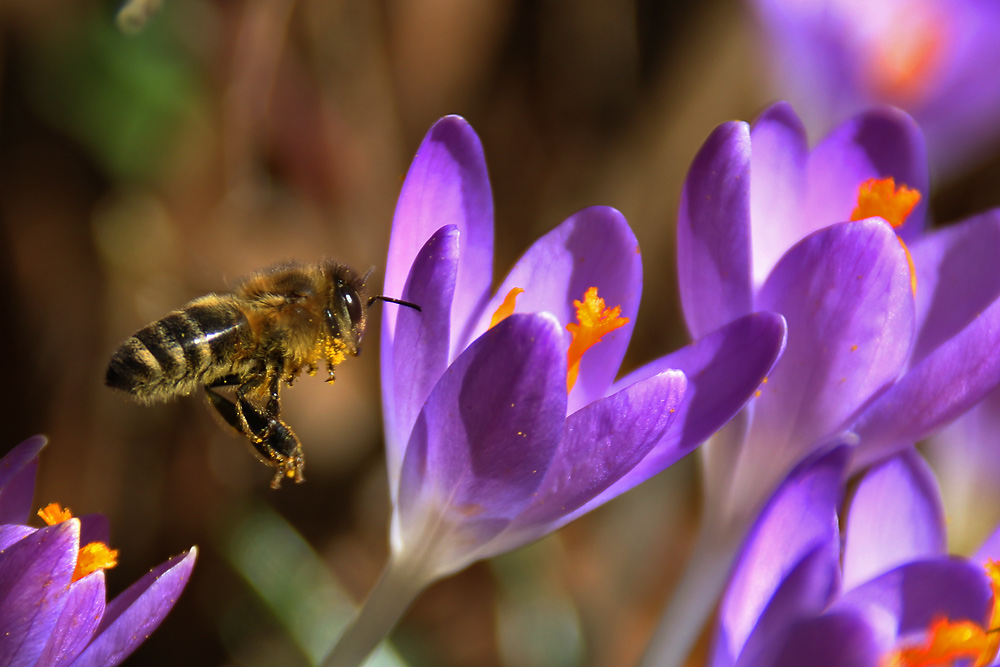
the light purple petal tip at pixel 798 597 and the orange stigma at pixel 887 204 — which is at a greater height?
the orange stigma at pixel 887 204

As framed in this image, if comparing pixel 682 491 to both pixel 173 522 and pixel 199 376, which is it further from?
pixel 199 376

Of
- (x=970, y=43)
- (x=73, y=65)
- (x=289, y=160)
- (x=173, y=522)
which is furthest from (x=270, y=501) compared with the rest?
(x=970, y=43)

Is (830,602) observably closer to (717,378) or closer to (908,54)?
→ (717,378)

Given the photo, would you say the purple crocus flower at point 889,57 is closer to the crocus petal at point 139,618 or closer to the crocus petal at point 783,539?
the crocus petal at point 783,539

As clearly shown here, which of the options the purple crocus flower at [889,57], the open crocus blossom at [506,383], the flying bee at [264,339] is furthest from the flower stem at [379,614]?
the purple crocus flower at [889,57]

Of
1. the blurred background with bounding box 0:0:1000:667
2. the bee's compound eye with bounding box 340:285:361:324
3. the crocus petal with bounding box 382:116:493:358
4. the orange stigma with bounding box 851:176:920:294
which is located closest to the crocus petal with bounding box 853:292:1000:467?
the orange stigma with bounding box 851:176:920:294

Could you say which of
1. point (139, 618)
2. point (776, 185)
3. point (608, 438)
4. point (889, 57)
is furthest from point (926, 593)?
point (889, 57)
